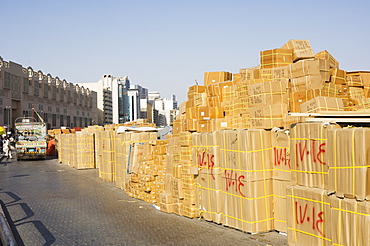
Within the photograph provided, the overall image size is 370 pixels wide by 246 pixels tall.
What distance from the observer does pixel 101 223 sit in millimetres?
10500

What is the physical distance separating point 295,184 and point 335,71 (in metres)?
3.94

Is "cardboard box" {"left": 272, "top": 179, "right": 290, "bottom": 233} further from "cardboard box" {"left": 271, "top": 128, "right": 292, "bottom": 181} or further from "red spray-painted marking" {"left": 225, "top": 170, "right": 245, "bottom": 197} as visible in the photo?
"red spray-painted marking" {"left": 225, "top": 170, "right": 245, "bottom": 197}

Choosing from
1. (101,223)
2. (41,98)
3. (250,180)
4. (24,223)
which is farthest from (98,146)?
(41,98)

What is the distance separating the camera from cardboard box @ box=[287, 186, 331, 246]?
22.5 feet

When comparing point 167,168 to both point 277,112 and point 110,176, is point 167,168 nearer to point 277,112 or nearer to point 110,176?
point 277,112

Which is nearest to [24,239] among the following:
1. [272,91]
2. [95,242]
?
[95,242]

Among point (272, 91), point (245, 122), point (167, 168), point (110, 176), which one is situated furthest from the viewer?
point (110, 176)

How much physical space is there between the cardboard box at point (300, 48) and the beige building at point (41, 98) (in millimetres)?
58946

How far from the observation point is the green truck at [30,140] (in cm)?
3472

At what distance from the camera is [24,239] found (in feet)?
29.4

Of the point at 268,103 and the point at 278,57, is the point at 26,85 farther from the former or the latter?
the point at 268,103

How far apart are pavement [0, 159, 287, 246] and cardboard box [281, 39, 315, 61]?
4.63 metres

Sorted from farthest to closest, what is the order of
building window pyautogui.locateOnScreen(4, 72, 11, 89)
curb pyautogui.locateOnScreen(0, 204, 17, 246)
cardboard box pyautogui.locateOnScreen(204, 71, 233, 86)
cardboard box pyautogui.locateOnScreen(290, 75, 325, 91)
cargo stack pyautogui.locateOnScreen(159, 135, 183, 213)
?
1. building window pyautogui.locateOnScreen(4, 72, 11, 89)
2. cardboard box pyautogui.locateOnScreen(204, 71, 233, 86)
3. cargo stack pyautogui.locateOnScreen(159, 135, 183, 213)
4. cardboard box pyautogui.locateOnScreen(290, 75, 325, 91)
5. curb pyautogui.locateOnScreen(0, 204, 17, 246)

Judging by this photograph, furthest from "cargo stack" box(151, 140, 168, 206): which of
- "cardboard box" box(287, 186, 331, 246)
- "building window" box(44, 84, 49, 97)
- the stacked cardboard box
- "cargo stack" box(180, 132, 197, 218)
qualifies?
"building window" box(44, 84, 49, 97)
